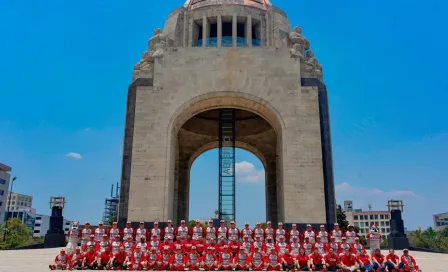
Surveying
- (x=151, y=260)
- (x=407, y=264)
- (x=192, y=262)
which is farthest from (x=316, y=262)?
(x=151, y=260)

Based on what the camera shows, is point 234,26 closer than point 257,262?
No

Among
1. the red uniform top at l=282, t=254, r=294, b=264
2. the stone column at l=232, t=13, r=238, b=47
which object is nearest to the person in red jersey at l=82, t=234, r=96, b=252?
the red uniform top at l=282, t=254, r=294, b=264

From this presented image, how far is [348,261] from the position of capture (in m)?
11.8

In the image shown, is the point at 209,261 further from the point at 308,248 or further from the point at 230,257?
the point at 308,248

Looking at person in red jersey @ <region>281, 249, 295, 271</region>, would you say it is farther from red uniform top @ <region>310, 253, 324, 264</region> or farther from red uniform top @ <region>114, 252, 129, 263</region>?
red uniform top @ <region>114, 252, 129, 263</region>

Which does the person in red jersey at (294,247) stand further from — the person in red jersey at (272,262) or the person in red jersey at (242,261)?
the person in red jersey at (242,261)

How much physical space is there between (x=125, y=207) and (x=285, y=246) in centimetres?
812

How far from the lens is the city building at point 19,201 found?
400 ft

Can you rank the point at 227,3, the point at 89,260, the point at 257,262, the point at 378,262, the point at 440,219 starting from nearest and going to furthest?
the point at 378,262, the point at 257,262, the point at 89,260, the point at 227,3, the point at 440,219

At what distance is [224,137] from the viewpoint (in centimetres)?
2575

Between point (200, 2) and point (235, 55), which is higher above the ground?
point (200, 2)

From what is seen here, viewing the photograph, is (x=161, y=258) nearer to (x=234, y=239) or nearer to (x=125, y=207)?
(x=234, y=239)

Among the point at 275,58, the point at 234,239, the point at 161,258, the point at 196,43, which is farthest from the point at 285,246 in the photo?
the point at 196,43

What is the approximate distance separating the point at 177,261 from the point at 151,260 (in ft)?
2.74
